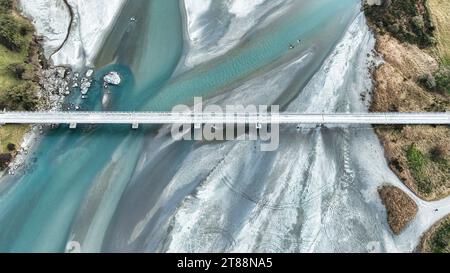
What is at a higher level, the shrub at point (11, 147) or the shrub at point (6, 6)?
the shrub at point (6, 6)

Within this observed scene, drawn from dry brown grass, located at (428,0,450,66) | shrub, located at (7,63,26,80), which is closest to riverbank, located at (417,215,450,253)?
dry brown grass, located at (428,0,450,66)

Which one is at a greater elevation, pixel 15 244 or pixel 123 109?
pixel 123 109

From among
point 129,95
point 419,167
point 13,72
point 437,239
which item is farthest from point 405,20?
point 13,72

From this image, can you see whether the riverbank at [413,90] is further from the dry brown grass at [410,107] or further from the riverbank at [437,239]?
the riverbank at [437,239]

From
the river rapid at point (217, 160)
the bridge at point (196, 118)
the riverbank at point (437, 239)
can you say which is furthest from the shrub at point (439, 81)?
the riverbank at point (437, 239)

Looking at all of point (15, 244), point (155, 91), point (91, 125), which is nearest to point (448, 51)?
point (155, 91)

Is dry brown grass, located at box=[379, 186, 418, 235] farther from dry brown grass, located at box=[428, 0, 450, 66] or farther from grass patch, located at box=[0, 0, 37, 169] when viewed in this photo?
grass patch, located at box=[0, 0, 37, 169]

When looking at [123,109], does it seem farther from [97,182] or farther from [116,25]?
[116,25]

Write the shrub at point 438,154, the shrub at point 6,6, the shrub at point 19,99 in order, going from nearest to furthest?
the shrub at point 438,154 < the shrub at point 19,99 < the shrub at point 6,6
